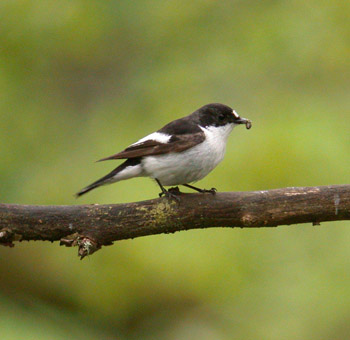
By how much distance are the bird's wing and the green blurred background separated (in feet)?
4.59

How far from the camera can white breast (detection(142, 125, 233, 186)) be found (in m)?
3.66

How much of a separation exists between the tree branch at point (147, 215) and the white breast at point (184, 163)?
17.9 inches

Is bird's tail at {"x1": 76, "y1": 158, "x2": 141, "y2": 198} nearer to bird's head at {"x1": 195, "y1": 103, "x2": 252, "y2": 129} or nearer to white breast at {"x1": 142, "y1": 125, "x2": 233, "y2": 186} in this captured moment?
white breast at {"x1": 142, "y1": 125, "x2": 233, "y2": 186}

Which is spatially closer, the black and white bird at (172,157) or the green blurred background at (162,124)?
the black and white bird at (172,157)

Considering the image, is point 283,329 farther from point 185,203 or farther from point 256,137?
point 185,203

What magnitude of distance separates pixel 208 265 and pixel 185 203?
193cm

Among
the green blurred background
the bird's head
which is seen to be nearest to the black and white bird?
the bird's head

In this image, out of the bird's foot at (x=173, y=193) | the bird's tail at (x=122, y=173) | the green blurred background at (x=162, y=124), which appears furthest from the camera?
the green blurred background at (x=162, y=124)

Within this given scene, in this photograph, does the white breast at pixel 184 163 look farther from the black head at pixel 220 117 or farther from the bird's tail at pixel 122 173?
the black head at pixel 220 117

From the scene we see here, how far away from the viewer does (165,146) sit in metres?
3.67

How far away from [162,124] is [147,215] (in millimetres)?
2800

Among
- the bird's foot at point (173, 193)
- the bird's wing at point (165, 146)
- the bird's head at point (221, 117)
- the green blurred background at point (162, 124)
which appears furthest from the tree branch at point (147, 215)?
the green blurred background at point (162, 124)

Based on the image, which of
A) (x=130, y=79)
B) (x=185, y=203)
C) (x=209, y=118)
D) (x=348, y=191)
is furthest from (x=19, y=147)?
(x=348, y=191)

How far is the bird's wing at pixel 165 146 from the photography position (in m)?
3.65
